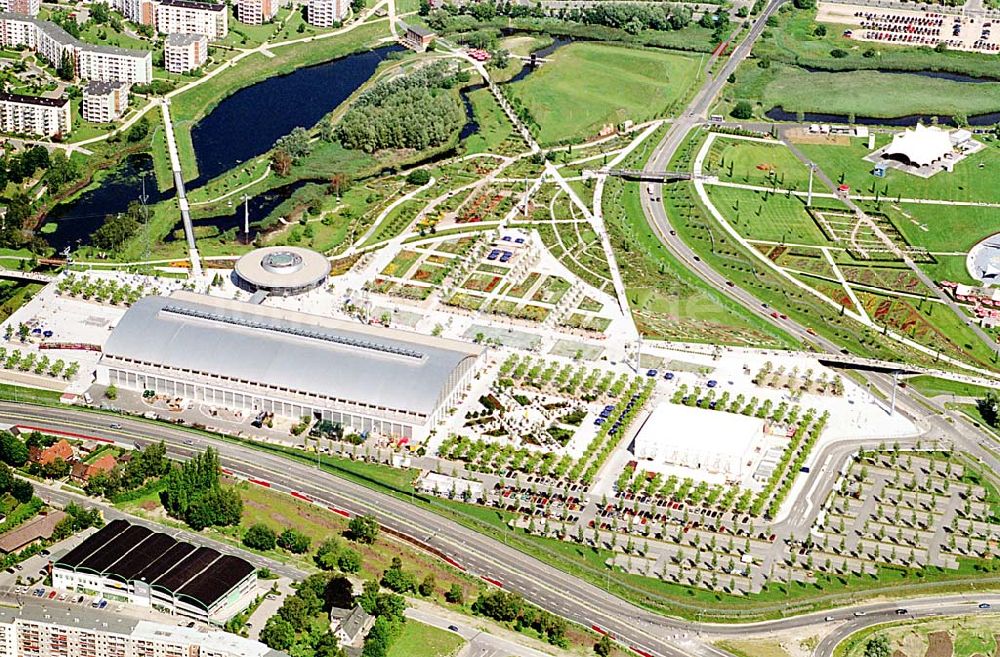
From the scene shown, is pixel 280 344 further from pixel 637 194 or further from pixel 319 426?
pixel 637 194

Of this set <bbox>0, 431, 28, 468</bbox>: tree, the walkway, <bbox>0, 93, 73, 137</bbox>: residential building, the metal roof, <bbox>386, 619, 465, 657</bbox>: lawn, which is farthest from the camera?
<bbox>0, 93, 73, 137</bbox>: residential building

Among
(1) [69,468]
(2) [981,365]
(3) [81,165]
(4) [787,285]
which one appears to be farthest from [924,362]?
(3) [81,165]

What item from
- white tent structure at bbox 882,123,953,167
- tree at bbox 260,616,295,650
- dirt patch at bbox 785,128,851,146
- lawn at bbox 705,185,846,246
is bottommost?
tree at bbox 260,616,295,650

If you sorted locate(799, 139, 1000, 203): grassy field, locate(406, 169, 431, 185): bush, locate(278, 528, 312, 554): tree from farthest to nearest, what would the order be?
locate(799, 139, 1000, 203): grassy field, locate(406, 169, 431, 185): bush, locate(278, 528, 312, 554): tree

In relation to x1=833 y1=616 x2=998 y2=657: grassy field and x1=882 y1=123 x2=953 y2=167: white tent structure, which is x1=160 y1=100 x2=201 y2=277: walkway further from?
x1=882 y1=123 x2=953 y2=167: white tent structure

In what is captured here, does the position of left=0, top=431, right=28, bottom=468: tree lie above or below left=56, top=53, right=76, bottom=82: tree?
below

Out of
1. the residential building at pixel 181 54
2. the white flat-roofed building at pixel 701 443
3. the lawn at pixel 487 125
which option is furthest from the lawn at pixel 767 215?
the residential building at pixel 181 54

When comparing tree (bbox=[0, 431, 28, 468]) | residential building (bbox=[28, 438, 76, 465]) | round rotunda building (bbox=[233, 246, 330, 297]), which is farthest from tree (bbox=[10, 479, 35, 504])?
round rotunda building (bbox=[233, 246, 330, 297])
